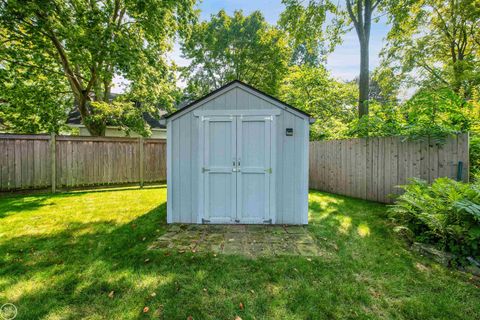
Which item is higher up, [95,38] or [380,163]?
[95,38]

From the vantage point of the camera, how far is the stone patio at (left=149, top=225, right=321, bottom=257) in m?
3.16

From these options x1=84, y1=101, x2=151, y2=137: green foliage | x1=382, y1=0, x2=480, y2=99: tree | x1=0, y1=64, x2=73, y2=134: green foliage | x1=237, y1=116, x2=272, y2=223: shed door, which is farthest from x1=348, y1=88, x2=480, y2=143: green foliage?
x1=0, y1=64, x2=73, y2=134: green foliage

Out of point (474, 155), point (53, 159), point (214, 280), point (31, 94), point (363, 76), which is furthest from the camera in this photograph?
point (31, 94)

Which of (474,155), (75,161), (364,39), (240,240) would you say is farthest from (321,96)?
(75,161)

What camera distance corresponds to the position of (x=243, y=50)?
1559 centimetres

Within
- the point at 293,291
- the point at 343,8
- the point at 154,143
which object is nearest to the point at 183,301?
the point at 293,291

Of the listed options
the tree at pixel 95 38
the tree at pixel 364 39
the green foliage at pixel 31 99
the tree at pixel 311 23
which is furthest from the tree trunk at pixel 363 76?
the green foliage at pixel 31 99

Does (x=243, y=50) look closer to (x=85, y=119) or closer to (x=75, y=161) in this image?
(x=85, y=119)

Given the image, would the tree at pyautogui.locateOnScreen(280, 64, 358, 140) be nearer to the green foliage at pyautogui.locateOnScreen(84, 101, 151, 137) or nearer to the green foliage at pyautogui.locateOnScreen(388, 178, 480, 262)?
the green foliage at pyautogui.locateOnScreen(84, 101, 151, 137)

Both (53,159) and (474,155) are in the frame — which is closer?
(474,155)

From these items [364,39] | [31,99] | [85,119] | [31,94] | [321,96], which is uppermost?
[364,39]

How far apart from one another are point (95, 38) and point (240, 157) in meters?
6.31

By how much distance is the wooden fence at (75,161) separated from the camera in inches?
242

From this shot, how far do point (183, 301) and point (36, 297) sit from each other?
1.44 metres
